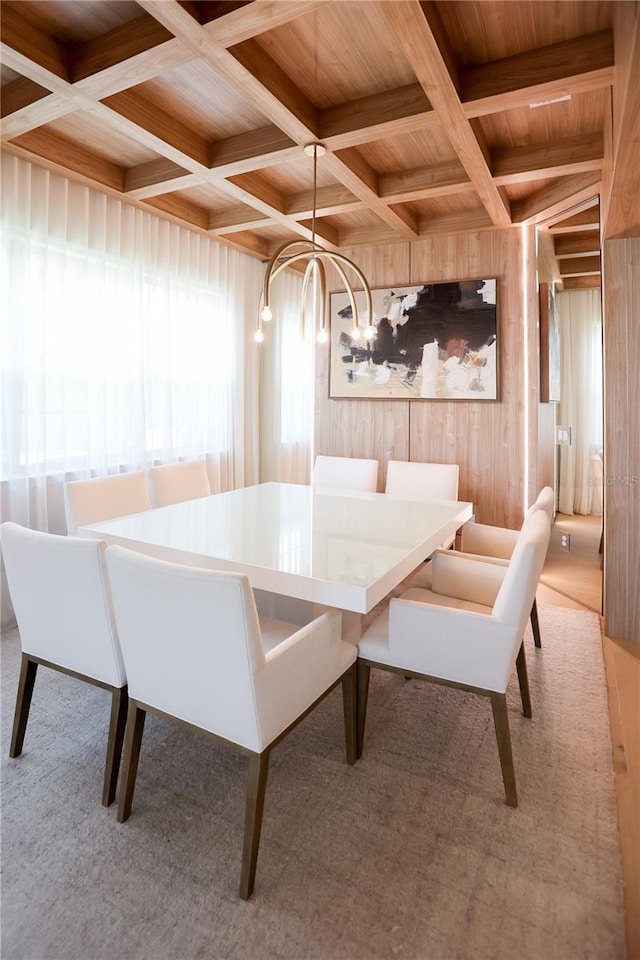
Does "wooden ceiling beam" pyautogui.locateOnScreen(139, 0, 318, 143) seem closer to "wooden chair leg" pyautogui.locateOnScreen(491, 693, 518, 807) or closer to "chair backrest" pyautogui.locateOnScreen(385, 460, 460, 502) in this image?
"chair backrest" pyautogui.locateOnScreen(385, 460, 460, 502)

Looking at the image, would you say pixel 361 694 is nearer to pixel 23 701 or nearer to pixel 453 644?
pixel 453 644

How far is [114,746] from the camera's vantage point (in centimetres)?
167

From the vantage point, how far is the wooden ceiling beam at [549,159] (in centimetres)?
271

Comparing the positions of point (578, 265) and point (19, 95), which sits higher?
point (19, 95)

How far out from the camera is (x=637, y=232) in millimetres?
2609

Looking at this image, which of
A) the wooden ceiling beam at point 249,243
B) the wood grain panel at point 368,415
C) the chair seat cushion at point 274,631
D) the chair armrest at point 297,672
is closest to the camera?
the chair armrest at point 297,672

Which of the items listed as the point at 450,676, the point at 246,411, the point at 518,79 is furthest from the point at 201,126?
the point at 450,676

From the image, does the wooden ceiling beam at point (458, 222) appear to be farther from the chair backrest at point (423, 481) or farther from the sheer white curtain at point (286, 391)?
the chair backrest at point (423, 481)

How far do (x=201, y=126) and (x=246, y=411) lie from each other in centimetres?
246

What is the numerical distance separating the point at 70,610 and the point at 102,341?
7.39ft

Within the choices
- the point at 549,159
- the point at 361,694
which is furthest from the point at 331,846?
the point at 549,159

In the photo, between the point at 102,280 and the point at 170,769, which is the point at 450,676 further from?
the point at 102,280

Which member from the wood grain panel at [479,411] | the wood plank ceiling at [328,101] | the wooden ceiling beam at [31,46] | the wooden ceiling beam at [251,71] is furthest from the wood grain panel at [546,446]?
the wooden ceiling beam at [31,46]

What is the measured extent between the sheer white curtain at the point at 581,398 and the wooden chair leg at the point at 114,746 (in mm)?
2844
